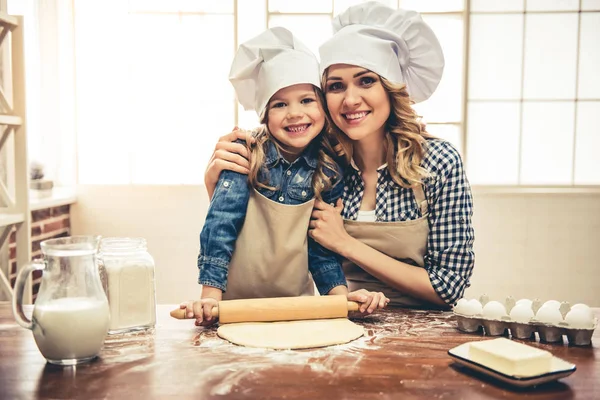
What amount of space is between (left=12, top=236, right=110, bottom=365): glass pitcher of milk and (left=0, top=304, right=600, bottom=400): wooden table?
35 mm

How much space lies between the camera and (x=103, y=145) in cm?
346

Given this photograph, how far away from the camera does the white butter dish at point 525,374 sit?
34.3 inches

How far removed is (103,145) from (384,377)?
2.93 meters

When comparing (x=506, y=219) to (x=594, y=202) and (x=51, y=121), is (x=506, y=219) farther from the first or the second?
(x=51, y=121)

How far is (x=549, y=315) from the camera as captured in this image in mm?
1085

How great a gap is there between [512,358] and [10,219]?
6.32 feet

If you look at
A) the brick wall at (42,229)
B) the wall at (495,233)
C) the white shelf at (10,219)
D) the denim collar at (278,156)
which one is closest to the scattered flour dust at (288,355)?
the denim collar at (278,156)

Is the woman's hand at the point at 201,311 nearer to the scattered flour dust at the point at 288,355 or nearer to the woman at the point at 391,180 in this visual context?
the scattered flour dust at the point at 288,355

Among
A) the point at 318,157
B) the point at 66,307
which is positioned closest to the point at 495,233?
the point at 318,157

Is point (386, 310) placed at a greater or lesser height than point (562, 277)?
greater

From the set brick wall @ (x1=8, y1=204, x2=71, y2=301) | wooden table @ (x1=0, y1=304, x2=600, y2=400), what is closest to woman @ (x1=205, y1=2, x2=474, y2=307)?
wooden table @ (x1=0, y1=304, x2=600, y2=400)

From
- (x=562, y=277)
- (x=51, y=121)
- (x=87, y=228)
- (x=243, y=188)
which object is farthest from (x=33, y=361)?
(x=562, y=277)

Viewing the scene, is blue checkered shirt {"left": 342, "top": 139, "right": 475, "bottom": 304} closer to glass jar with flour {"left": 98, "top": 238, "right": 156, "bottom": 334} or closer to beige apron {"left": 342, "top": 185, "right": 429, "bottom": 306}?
beige apron {"left": 342, "top": 185, "right": 429, "bottom": 306}

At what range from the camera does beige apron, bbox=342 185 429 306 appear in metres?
1.59
